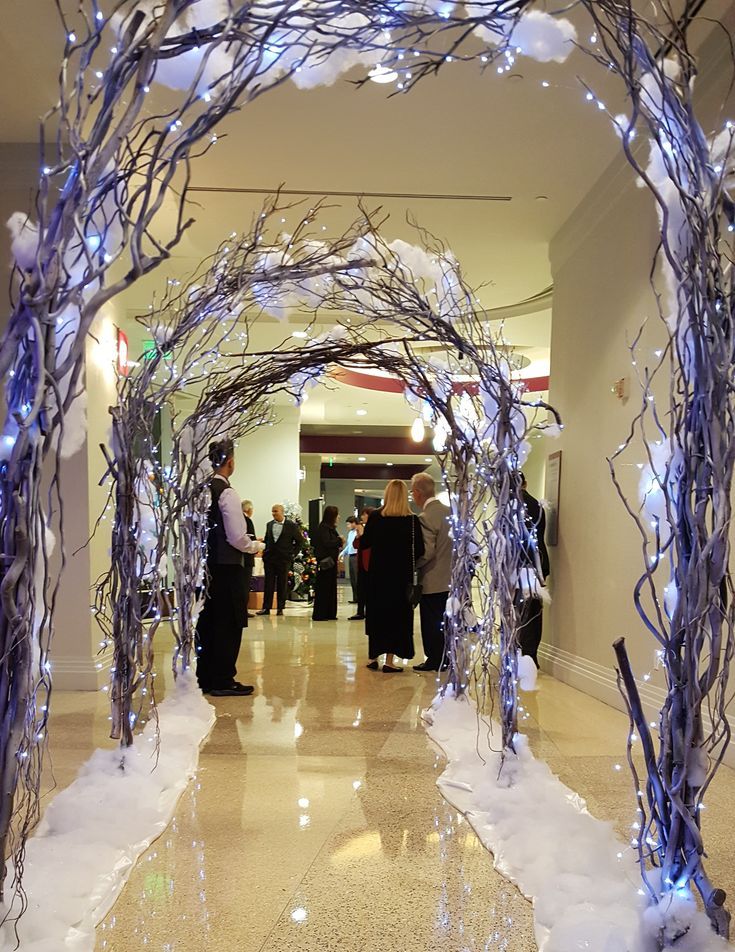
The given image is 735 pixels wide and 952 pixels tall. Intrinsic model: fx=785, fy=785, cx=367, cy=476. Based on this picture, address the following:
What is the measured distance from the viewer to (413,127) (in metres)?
4.39

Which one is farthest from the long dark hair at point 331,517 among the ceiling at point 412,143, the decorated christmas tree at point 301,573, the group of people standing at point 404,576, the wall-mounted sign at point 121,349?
the wall-mounted sign at point 121,349

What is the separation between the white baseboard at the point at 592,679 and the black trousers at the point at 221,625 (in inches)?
85.9

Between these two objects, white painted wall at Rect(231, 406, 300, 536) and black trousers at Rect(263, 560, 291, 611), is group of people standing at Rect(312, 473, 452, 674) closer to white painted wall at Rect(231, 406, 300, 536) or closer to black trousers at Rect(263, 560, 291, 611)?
Result: black trousers at Rect(263, 560, 291, 611)

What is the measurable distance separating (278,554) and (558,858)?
7428 mm

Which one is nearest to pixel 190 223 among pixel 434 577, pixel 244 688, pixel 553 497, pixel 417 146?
pixel 417 146

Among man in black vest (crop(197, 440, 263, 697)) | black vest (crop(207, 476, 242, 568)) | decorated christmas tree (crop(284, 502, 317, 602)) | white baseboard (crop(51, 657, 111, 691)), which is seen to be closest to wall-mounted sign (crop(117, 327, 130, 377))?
man in black vest (crop(197, 440, 263, 697))

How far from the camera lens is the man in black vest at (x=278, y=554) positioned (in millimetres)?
9414

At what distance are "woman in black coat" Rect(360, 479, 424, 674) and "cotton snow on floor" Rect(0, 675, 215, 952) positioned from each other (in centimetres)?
197

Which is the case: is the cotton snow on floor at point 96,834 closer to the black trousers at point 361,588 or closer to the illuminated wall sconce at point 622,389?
the illuminated wall sconce at point 622,389

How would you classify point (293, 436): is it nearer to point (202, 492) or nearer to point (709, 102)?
point (202, 492)

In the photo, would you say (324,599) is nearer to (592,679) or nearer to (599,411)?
(592,679)

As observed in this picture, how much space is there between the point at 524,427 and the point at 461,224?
2.76 meters

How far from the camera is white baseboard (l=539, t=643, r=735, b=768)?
13.4 ft

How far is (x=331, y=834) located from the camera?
2572 millimetres
